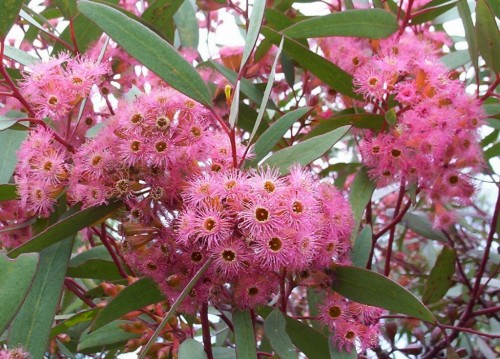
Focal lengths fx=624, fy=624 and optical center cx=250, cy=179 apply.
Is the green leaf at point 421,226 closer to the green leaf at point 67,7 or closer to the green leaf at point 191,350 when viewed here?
the green leaf at point 191,350

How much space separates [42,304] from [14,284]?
0.59 feet

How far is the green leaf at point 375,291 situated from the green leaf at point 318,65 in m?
0.49

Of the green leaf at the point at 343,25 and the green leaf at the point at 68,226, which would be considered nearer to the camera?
the green leaf at the point at 68,226

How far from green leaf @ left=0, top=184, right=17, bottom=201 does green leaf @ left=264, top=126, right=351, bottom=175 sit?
20.8 inches

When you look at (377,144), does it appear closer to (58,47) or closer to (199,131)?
(199,131)

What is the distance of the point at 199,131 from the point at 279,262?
0.28 meters

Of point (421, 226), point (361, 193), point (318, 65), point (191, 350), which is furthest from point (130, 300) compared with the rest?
point (421, 226)

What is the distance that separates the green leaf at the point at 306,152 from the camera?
3.69 feet

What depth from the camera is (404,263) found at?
2.66 meters

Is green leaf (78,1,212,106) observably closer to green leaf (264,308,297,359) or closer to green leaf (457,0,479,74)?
green leaf (264,308,297,359)

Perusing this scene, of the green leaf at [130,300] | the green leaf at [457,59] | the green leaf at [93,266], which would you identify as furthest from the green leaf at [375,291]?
the green leaf at [457,59]

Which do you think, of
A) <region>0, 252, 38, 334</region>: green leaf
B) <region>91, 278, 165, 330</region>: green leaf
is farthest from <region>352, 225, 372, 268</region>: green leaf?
<region>0, 252, 38, 334</region>: green leaf

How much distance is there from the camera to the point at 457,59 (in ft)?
5.41

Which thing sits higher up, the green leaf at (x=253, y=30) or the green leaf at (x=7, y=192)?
the green leaf at (x=253, y=30)
